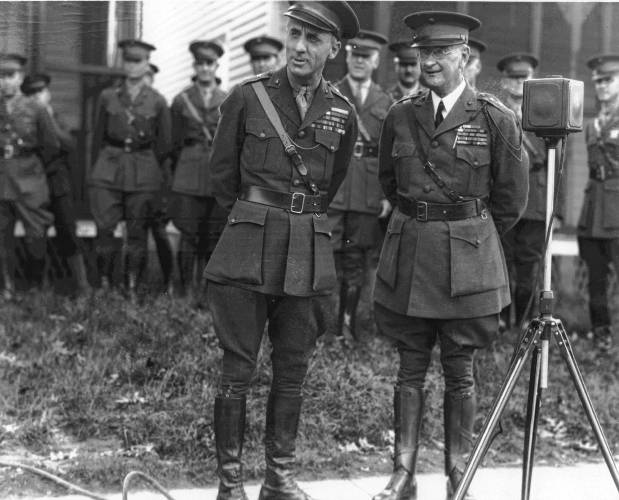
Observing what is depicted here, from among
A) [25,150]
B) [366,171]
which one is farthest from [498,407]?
[25,150]

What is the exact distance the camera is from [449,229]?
375 cm

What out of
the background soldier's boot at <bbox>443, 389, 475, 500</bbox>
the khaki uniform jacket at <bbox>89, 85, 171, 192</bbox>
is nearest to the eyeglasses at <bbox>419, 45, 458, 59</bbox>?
the background soldier's boot at <bbox>443, 389, 475, 500</bbox>

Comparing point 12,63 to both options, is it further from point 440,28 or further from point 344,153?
point 440,28

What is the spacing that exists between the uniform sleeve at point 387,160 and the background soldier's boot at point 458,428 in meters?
1.00

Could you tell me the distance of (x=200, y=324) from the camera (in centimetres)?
593

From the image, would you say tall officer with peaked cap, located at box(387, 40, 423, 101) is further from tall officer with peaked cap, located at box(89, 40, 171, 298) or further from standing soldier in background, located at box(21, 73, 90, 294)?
standing soldier in background, located at box(21, 73, 90, 294)

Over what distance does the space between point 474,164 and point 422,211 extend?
0.99 ft

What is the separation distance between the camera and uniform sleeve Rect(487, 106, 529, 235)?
3.76 meters

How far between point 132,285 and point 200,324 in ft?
3.16

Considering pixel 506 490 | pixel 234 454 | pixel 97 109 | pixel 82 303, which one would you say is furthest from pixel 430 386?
pixel 97 109

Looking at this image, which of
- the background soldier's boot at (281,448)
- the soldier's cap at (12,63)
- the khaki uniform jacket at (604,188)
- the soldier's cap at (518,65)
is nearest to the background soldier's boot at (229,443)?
→ the background soldier's boot at (281,448)

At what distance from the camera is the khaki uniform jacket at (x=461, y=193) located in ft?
12.3

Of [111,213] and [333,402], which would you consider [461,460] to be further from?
[111,213]

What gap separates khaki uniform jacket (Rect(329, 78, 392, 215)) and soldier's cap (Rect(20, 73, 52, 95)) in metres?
2.29
